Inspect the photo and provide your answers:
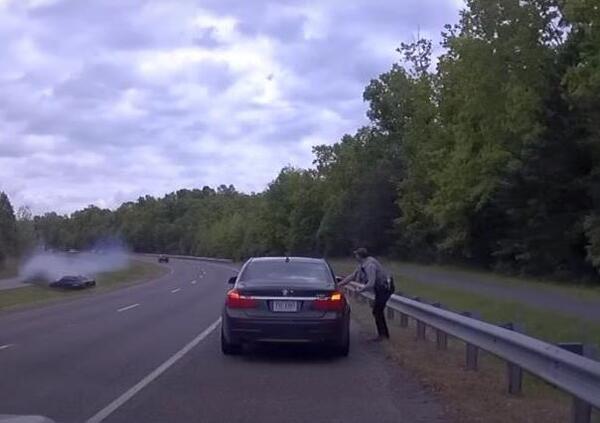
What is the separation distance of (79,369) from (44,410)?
12.8 ft

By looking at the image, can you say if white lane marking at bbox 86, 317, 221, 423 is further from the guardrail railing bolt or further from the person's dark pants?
the guardrail railing bolt

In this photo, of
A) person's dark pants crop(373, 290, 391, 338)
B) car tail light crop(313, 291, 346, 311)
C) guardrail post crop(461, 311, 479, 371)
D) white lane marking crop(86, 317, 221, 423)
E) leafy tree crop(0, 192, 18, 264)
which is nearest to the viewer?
white lane marking crop(86, 317, 221, 423)

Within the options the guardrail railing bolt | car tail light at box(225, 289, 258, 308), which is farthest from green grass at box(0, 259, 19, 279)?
car tail light at box(225, 289, 258, 308)

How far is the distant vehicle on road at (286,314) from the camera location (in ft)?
51.5

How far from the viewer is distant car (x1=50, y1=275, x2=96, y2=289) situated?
204 ft

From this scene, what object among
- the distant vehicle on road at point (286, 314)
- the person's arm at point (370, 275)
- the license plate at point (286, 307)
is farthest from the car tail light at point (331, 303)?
the person's arm at point (370, 275)

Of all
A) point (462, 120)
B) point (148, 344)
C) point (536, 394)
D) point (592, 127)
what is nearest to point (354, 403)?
point (536, 394)

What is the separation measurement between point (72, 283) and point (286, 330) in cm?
4883

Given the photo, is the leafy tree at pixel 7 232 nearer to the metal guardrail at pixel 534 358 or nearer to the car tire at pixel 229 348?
the car tire at pixel 229 348

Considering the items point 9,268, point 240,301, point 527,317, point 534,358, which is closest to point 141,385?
point 240,301

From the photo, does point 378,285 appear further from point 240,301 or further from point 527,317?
point 527,317

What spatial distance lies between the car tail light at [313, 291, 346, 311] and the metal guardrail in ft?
4.83

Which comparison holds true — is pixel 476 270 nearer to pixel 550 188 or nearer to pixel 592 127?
pixel 550 188

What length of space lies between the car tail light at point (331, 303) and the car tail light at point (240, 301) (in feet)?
2.91
